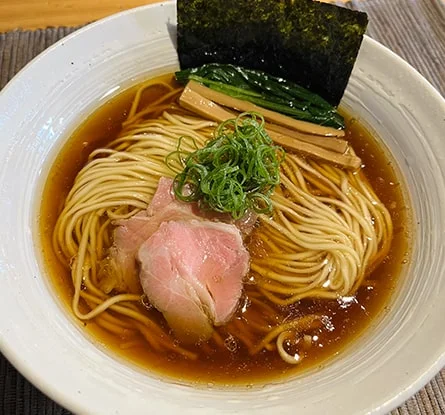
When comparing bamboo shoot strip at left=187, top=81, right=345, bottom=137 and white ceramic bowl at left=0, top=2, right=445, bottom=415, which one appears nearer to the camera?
white ceramic bowl at left=0, top=2, right=445, bottom=415

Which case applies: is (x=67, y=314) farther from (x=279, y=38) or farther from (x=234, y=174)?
(x=279, y=38)

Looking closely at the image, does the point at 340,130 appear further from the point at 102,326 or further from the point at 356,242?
the point at 102,326

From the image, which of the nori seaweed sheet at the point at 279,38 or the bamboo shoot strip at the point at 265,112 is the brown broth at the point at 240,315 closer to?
the bamboo shoot strip at the point at 265,112

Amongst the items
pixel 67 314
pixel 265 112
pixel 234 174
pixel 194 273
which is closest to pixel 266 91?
pixel 265 112

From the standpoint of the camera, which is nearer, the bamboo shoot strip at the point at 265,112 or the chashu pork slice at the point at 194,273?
the chashu pork slice at the point at 194,273

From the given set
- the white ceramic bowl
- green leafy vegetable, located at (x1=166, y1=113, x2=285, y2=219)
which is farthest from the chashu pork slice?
the white ceramic bowl

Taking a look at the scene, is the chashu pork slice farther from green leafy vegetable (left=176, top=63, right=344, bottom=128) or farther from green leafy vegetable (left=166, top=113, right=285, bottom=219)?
green leafy vegetable (left=176, top=63, right=344, bottom=128)

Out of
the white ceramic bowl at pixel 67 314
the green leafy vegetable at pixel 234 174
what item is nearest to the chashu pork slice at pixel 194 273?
the green leafy vegetable at pixel 234 174
